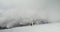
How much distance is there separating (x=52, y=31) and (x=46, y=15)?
32 centimetres

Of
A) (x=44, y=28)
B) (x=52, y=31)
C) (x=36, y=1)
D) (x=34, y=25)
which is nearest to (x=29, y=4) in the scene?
(x=36, y=1)

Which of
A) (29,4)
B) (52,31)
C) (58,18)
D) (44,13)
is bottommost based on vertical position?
(52,31)

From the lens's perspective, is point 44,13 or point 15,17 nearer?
point 15,17

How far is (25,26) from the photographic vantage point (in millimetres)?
1200

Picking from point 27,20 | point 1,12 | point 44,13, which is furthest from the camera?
point 44,13

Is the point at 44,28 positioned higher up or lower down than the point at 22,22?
lower down

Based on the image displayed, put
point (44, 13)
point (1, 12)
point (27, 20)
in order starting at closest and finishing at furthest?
point (1, 12), point (27, 20), point (44, 13)

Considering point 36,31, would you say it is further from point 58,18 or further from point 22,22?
point 58,18

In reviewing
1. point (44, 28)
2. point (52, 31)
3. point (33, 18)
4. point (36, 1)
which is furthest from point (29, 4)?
point (52, 31)

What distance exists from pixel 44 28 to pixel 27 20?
31 cm

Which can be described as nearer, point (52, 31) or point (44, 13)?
point (52, 31)

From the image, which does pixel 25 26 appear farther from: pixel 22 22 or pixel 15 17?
pixel 15 17

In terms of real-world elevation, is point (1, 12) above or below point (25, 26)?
above

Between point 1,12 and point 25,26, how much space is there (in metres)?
0.43
